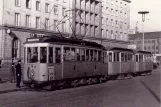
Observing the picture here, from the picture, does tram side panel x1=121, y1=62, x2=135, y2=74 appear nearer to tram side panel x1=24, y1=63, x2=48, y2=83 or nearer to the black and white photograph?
the black and white photograph

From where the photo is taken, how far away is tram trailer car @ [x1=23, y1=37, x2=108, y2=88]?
55.7 ft

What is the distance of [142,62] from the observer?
115 ft

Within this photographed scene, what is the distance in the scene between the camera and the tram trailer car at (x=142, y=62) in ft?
110

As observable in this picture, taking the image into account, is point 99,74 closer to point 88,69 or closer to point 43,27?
point 88,69

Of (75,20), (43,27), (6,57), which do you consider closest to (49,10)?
(43,27)

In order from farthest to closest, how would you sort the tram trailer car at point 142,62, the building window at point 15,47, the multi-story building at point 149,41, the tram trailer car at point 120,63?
the multi-story building at point 149,41 → the building window at point 15,47 → the tram trailer car at point 142,62 → the tram trailer car at point 120,63

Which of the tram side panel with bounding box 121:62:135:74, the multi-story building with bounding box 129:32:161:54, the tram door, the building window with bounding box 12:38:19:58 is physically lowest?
the tram side panel with bounding box 121:62:135:74

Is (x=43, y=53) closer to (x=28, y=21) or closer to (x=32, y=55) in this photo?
(x=32, y=55)

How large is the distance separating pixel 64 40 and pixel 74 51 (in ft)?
4.15

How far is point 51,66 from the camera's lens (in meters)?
17.2

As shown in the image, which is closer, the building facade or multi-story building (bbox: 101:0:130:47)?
the building facade

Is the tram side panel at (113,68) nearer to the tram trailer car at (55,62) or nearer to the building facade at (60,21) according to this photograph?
the building facade at (60,21)

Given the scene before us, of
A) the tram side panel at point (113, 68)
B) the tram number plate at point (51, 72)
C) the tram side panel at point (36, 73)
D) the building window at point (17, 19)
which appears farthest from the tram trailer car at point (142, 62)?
the tram side panel at point (36, 73)

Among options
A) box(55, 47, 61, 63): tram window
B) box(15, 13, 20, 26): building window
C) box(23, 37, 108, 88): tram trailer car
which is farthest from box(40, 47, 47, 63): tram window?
box(15, 13, 20, 26): building window
